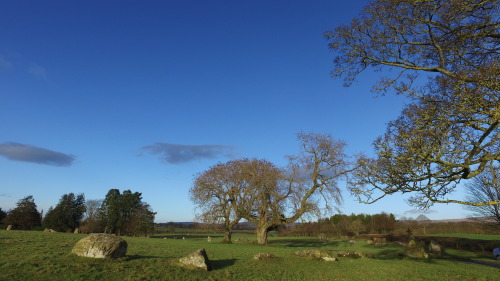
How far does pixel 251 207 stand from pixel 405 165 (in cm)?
2995

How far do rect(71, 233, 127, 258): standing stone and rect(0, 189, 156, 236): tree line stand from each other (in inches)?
2205

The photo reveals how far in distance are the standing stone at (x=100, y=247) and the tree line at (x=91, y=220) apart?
56.0 m

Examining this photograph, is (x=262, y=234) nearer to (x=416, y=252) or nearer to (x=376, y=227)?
(x=416, y=252)

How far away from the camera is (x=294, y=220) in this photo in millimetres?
32906

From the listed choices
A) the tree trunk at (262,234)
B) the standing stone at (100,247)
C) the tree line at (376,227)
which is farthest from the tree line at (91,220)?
the standing stone at (100,247)

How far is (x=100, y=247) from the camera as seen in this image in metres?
13.1

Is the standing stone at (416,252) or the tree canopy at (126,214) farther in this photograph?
the tree canopy at (126,214)

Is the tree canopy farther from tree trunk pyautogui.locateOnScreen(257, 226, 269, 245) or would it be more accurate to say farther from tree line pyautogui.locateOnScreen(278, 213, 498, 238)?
tree trunk pyautogui.locateOnScreen(257, 226, 269, 245)

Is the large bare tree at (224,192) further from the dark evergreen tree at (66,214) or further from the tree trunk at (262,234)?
the dark evergreen tree at (66,214)

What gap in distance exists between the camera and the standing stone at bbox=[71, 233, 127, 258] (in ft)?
42.6

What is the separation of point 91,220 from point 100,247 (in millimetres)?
70974

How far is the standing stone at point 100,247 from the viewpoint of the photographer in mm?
12984

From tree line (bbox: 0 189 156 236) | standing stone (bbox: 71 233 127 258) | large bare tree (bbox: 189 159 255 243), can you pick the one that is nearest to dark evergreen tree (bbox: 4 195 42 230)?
tree line (bbox: 0 189 156 236)

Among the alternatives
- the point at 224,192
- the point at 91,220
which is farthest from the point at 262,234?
the point at 91,220
